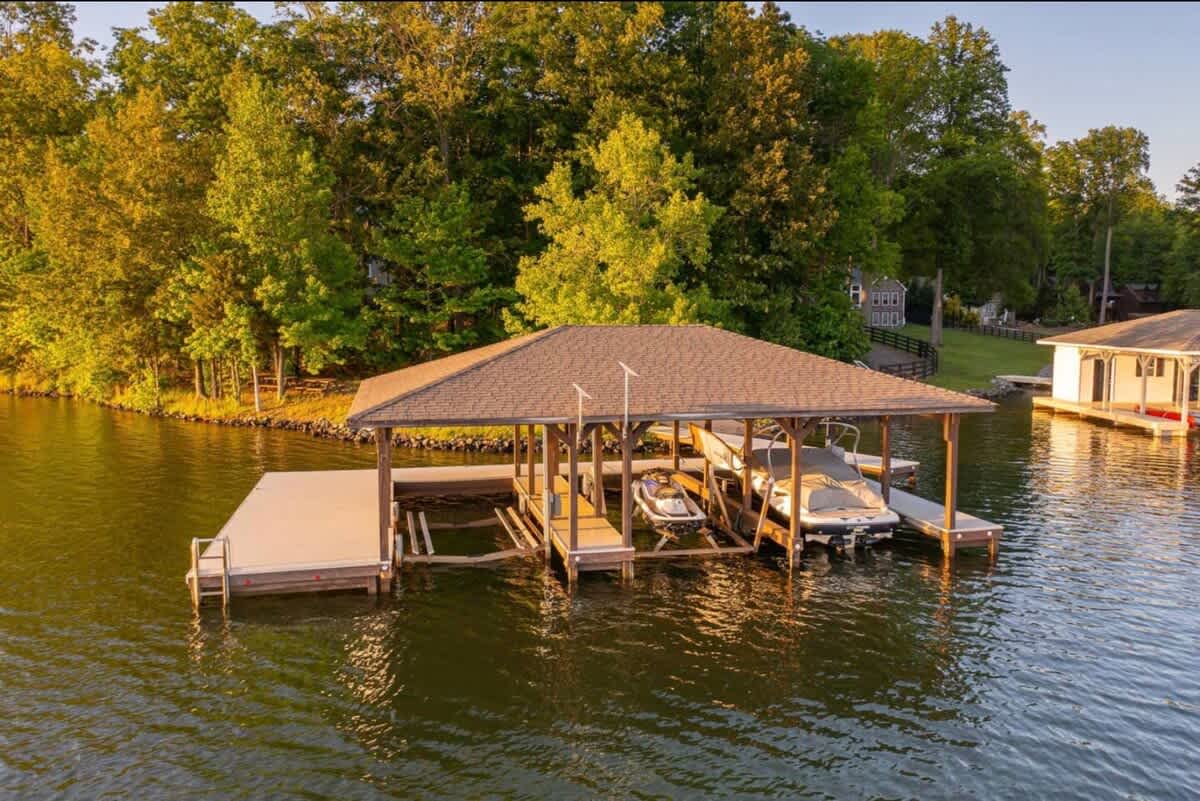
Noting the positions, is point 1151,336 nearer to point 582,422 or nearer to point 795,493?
point 795,493

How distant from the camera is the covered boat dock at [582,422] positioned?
2105 cm

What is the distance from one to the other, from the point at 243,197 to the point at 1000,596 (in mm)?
40959

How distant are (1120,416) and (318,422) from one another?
41435 mm

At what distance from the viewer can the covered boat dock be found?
2105 cm

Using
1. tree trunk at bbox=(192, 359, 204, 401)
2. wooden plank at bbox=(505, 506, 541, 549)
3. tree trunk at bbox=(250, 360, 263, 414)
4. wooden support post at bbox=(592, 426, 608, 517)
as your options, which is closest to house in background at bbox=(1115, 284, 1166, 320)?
tree trunk at bbox=(250, 360, 263, 414)

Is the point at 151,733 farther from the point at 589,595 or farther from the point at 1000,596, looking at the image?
the point at 1000,596

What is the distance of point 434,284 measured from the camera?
52.8 m

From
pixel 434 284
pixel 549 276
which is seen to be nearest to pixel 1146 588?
pixel 549 276

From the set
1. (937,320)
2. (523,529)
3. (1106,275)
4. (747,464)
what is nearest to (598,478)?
(523,529)

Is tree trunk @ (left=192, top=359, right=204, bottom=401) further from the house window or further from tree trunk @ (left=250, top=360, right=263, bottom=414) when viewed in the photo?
the house window

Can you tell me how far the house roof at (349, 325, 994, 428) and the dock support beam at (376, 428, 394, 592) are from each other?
2.81 feet

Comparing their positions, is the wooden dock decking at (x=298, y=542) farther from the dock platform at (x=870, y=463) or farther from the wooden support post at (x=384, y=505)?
the dock platform at (x=870, y=463)

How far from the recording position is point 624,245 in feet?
134

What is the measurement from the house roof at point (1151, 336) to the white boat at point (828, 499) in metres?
27.5
